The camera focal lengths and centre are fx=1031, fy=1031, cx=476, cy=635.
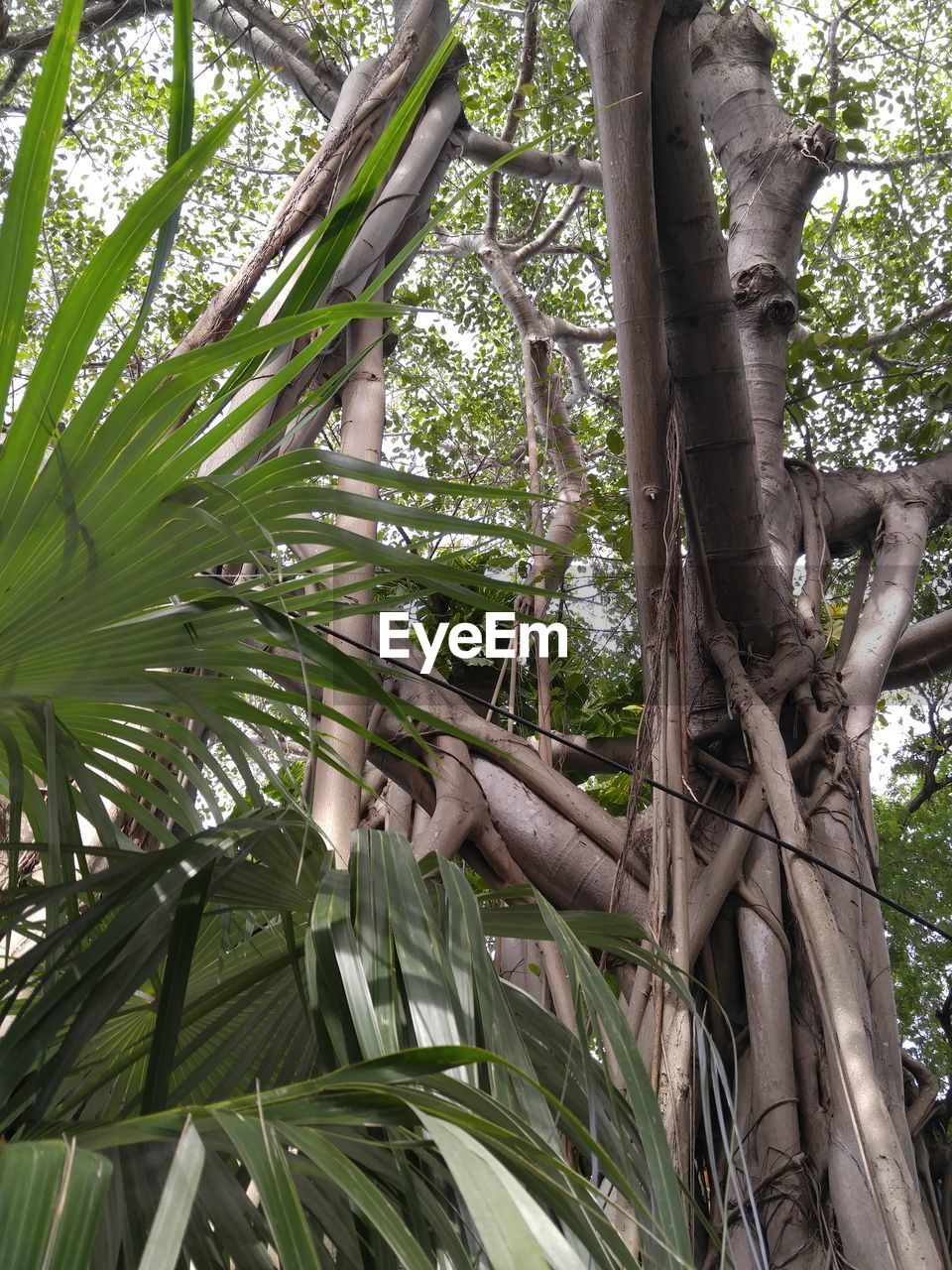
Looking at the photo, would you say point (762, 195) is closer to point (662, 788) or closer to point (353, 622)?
point (353, 622)

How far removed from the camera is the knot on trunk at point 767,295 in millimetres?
2158

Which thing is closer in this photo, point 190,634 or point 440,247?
point 190,634

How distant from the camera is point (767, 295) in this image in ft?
7.10

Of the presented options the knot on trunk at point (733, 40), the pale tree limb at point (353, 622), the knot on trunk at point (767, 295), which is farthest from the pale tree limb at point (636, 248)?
the knot on trunk at point (733, 40)

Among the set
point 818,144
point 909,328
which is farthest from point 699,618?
point 909,328

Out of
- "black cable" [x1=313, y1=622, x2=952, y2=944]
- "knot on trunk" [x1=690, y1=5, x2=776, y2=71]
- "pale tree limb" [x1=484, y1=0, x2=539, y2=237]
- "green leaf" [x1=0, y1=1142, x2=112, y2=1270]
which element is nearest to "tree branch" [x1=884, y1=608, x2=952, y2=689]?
"black cable" [x1=313, y1=622, x2=952, y2=944]

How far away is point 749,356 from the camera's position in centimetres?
217

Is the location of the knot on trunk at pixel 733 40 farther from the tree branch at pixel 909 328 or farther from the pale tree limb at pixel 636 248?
the pale tree limb at pixel 636 248

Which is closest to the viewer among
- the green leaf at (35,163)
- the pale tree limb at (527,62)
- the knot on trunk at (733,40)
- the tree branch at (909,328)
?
the green leaf at (35,163)

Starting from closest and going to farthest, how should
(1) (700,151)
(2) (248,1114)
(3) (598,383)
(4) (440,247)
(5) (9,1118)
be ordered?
(2) (248,1114) < (5) (9,1118) < (1) (700,151) < (4) (440,247) < (3) (598,383)

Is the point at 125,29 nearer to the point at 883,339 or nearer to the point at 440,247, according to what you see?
the point at 440,247

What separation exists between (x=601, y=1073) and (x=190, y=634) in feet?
1.38

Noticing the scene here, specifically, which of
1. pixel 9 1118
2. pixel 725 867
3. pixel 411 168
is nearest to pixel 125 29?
pixel 411 168

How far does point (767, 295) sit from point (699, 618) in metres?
0.80
